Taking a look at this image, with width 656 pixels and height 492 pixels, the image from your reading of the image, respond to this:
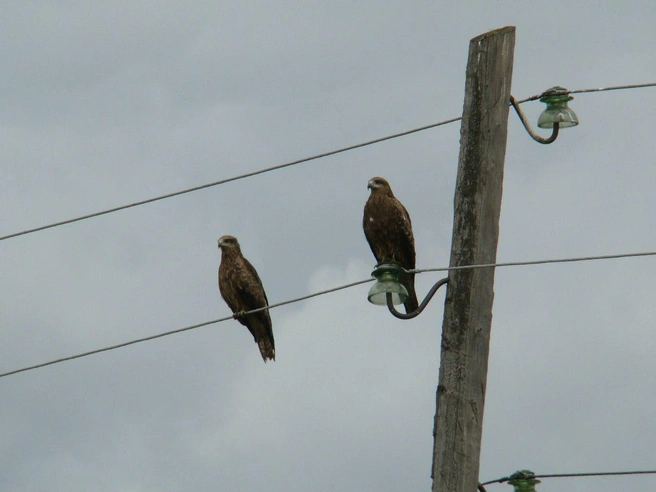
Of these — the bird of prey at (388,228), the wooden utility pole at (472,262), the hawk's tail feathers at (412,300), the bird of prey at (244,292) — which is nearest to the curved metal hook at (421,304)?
the wooden utility pole at (472,262)

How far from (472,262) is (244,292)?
6.47 meters

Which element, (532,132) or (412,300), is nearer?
(532,132)

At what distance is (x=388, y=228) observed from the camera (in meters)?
10.7

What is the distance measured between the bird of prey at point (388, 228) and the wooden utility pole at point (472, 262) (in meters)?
3.92

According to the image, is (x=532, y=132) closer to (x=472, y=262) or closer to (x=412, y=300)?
(x=472, y=262)

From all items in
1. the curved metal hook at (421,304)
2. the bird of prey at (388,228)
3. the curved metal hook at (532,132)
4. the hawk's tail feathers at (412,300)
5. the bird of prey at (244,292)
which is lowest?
the curved metal hook at (421,304)

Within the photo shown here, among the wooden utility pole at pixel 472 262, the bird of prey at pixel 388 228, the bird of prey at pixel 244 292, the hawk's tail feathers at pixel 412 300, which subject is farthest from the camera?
the bird of prey at pixel 244 292

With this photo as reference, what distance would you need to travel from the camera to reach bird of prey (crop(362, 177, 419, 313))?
10695mm

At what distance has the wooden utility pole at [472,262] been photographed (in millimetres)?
6266

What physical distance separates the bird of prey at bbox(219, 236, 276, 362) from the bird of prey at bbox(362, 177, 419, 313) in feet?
7.12

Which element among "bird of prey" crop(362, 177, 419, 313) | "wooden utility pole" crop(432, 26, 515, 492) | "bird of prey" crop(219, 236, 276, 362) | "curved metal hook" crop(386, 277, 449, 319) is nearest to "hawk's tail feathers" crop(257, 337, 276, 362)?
"bird of prey" crop(219, 236, 276, 362)

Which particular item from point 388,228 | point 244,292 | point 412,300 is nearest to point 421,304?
point 412,300

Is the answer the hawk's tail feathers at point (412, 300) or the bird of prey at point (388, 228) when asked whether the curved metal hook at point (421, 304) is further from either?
the bird of prey at point (388, 228)

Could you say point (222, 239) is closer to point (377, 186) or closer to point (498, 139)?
point (377, 186)
